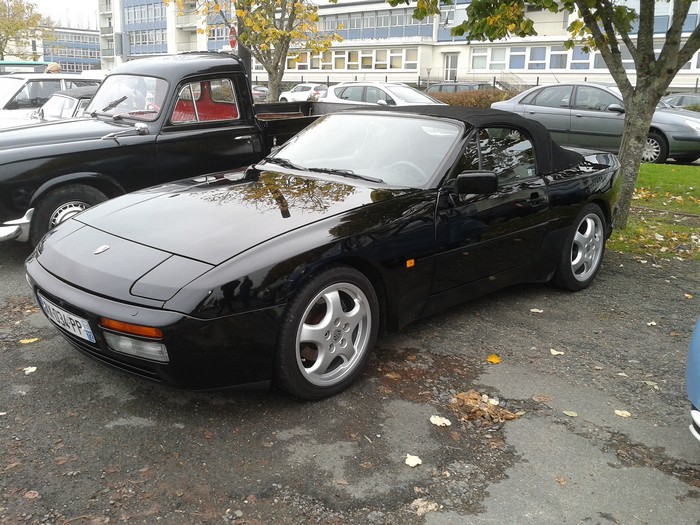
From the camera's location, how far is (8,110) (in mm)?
11867

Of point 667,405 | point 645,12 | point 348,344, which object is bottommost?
point 667,405

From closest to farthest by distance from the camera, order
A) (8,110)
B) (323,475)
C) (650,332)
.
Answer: (323,475) < (650,332) < (8,110)

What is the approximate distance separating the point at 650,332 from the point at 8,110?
36.8 ft

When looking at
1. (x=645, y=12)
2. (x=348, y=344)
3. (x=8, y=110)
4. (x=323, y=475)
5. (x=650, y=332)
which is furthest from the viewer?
(x=8, y=110)

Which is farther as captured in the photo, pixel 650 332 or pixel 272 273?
pixel 650 332

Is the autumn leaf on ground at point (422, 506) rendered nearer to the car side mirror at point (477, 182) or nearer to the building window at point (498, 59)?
the car side mirror at point (477, 182)

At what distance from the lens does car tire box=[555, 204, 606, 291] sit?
536 centimetres

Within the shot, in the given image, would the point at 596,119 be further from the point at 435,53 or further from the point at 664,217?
the point at 435,53

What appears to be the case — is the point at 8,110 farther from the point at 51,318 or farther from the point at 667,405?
the point at 667,405

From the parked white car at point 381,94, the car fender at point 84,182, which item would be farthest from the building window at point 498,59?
the car fender at point 84,182

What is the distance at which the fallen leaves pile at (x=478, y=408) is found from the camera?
349 centimetres

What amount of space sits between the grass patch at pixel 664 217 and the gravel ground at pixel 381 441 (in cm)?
278

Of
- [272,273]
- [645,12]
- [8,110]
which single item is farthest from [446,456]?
[8,110]

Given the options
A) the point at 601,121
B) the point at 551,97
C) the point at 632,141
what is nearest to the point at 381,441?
the point at 632,141
